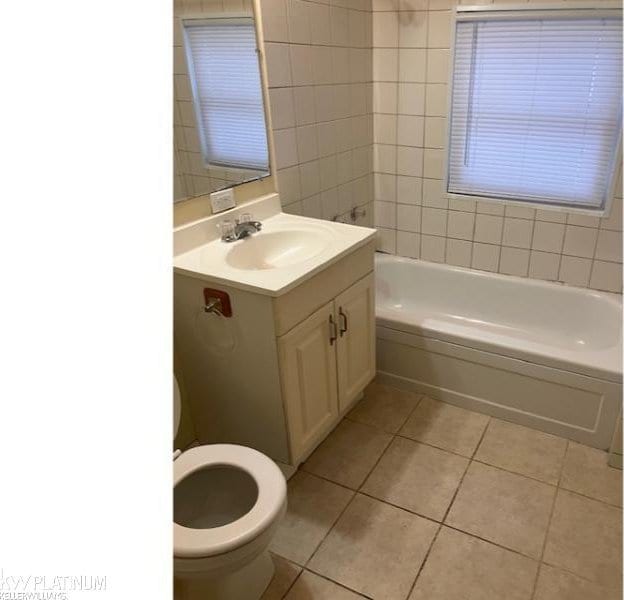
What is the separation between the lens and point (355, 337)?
185 centimetres

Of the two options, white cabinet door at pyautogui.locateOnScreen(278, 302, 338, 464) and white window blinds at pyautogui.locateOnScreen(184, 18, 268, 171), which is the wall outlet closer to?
white window blinds at pyautogui.locateOnScreen(184, 18, 268, 171)

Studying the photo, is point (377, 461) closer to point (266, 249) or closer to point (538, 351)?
point (538, 351)

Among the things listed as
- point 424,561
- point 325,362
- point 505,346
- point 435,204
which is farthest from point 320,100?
point 424,561

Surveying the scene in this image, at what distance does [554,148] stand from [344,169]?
999 mm

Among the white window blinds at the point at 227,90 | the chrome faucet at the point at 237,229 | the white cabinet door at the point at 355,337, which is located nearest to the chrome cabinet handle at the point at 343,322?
the white cabinet door at the point at 355,337

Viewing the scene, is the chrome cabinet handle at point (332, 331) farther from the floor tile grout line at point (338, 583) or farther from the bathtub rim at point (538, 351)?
the floor tile grout line at point (338, 583)

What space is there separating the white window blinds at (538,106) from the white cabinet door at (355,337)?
109cm

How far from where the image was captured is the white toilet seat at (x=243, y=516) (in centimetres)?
113

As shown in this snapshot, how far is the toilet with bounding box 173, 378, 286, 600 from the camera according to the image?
1144 mm

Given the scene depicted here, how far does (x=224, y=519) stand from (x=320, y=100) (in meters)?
1.72

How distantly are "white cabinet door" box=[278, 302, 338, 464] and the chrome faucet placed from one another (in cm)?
43
